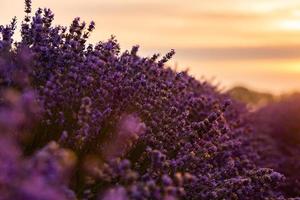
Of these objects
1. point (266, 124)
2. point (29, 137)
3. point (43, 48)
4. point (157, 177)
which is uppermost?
point (266, 124)

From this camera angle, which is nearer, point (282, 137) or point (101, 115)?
point (101, 115)

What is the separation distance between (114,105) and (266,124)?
20.9ft

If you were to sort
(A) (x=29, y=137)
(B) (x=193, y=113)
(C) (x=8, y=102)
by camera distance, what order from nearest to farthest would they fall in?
1. (C) (x=8, y=102)
2. (A) (x=29, y=137)
3. (B) (x=193, y=113)

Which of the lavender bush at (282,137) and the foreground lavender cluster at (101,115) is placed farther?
the lavender bush at (282,137)

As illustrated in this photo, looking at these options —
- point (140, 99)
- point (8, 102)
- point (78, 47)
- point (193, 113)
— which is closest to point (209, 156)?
point (140, 99)

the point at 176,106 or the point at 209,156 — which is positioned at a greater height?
the point at 176,106

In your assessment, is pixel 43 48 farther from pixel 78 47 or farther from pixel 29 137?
pixel 29 137

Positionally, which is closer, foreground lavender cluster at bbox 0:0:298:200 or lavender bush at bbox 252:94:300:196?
foreground lavender cluster at bbox 0:0:298:200

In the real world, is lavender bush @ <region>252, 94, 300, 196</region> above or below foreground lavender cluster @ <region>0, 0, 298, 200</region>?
above

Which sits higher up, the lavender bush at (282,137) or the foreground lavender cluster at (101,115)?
the lavender bush at (282,137)

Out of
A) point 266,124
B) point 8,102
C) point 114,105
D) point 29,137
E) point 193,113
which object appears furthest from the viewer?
point 266,124

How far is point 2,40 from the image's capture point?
450cm

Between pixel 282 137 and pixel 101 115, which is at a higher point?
pixel 282 137

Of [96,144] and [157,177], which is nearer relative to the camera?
[157,177]
